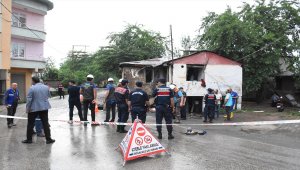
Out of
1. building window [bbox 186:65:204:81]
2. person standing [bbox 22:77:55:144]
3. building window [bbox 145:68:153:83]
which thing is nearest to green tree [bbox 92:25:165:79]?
building window [bbox 145:68:153:83]

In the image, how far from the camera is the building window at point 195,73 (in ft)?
68.2

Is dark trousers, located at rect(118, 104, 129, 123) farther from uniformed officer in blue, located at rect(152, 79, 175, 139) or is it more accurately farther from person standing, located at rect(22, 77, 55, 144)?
person standing, located at rect(22, 77, 55, 144)

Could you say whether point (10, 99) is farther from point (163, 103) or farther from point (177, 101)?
point (177, 101)

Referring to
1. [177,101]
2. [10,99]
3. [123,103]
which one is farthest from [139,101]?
[177,101]

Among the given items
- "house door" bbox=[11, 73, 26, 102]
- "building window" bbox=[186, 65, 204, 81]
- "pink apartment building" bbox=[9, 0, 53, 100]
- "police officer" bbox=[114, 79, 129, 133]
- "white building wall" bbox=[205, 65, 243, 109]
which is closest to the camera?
"police officer" bbox=[114, 79, 129, 133]

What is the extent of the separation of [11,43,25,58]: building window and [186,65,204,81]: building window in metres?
16.3

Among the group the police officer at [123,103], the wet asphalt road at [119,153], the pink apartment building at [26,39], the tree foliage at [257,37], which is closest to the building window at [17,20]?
the pink apartment building at [26,39]

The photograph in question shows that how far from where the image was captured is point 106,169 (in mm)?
6125

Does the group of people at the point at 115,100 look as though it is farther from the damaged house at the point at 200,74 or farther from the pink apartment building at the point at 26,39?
the pink apartment building at the point at 26,39

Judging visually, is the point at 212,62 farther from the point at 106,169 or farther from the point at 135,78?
the point at 106,169

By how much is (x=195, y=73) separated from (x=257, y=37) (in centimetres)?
581

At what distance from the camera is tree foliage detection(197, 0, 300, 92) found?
23062mm

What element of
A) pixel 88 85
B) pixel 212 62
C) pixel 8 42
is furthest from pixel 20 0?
pixel 88 85

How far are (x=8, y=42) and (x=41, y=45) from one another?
5.78 m
